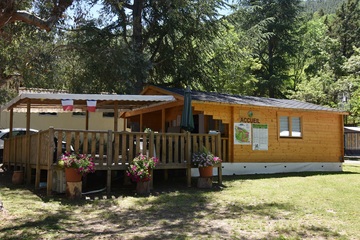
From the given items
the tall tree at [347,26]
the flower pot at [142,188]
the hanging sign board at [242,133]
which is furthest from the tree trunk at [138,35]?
the tall tree at [347,26]

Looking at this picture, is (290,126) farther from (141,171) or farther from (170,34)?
(141,171)

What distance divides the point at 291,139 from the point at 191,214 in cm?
877

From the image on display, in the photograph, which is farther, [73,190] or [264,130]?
[264,130]

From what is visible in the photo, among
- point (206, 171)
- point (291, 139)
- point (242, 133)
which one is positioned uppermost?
point (242, 133)

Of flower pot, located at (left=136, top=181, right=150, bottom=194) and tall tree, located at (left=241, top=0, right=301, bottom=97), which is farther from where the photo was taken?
tall tree, located at (left=241, top=0, right=301, bottom=97)

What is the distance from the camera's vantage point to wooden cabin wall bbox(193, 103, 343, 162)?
1284cm

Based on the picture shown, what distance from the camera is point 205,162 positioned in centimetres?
959

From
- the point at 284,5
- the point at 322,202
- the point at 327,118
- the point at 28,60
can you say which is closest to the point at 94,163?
the point at 322,202

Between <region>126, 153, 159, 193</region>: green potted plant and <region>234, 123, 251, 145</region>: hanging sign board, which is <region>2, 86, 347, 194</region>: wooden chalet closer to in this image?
<region>234, 123, 251, 145</region>: hanging sign board

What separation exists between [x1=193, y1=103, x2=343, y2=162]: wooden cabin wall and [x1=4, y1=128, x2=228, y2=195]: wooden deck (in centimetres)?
221

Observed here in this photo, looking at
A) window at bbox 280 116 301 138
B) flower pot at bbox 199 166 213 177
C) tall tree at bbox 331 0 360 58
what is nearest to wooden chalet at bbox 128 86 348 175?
window at bbox 280 116 301 138

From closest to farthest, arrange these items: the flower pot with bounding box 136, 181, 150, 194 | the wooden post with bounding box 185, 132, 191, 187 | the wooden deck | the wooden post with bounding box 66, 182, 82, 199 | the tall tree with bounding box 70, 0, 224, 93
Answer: the wooden post with bounding box 66, 182, 82, 199 → the wooden deck → the flower pot with bounding box 136, 181, 150, 194 → the wooden post with bounding box 185, 132, 191, 187 → the tall tree with bounding box 70, 0, 224, 93

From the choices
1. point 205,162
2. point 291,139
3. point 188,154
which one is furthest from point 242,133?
point 205,162

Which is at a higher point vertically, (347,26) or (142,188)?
(347,26)
